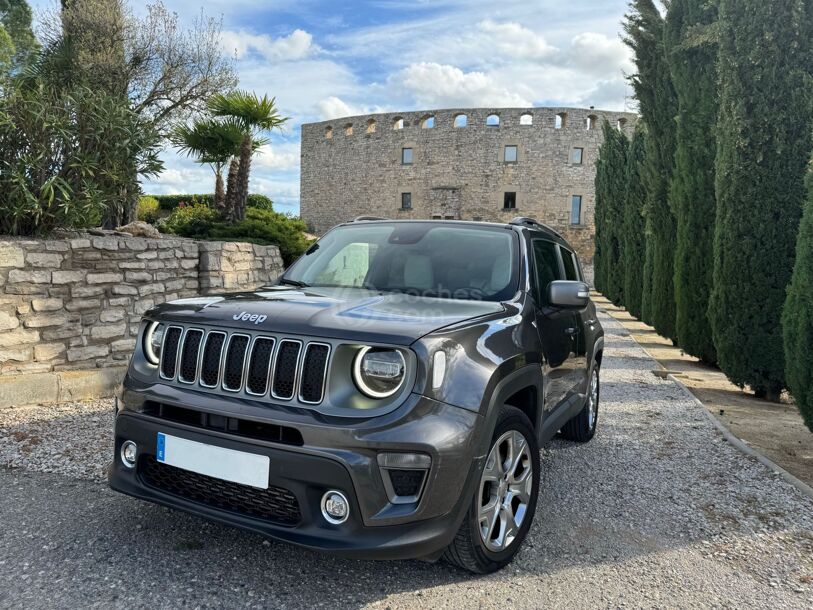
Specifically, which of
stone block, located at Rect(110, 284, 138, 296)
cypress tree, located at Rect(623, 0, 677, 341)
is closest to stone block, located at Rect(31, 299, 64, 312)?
stone block, located at Rect(110, 284, 138, 296)

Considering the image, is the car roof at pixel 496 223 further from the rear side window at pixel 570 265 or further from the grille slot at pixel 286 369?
the grille slot at pixel 286 369

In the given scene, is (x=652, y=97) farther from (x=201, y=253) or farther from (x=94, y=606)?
(x=94, y=606)

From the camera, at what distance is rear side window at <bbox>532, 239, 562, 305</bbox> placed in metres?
3.65

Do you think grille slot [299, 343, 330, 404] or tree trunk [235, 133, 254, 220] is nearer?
grille slot [299, 343, 330, 404]

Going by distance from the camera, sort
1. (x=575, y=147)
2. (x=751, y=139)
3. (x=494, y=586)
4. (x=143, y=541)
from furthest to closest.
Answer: (x=575, y=147), (x=751, y=139), (x=143, y=541), (x=494, y=586)

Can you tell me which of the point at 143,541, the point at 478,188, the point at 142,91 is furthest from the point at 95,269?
the point at 478,188

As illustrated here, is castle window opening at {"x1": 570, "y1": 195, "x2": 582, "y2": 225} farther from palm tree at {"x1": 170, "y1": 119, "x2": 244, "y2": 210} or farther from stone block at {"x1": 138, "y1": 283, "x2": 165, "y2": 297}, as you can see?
stone block at {"x1": 138, "y1": 283, "x2": 165, "y2": 297}

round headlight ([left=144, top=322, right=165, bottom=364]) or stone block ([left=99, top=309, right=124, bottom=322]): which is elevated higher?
round headlight ([left=144, top=322, right=165, bottom=364])

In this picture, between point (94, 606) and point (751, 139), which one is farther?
point (751, 139)

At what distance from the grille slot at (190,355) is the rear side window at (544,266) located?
195cm

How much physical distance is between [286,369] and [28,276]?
4471mm

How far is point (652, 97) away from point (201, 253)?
32.4 ft

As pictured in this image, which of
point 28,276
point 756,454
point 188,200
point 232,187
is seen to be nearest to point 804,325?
point 756,454

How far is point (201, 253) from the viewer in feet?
25.2
